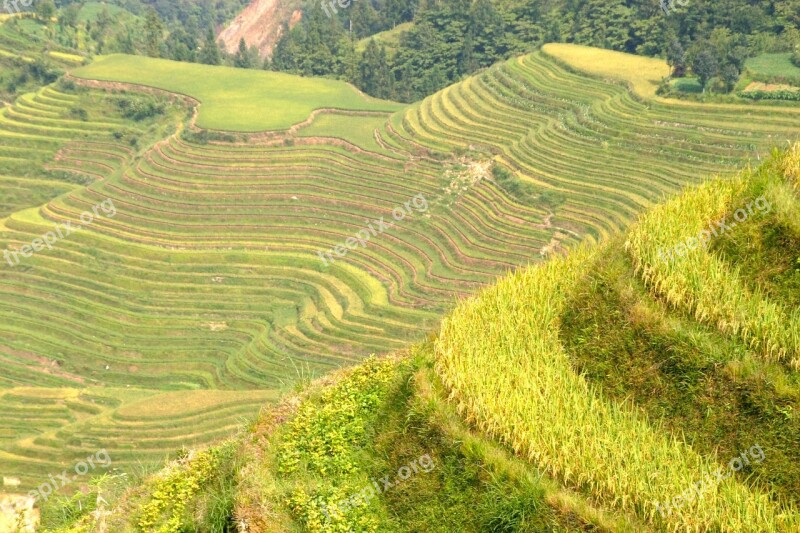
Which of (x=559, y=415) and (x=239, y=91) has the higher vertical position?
(x=559, y=415)

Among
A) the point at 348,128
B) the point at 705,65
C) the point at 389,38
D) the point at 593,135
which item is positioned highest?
the point at 705,65

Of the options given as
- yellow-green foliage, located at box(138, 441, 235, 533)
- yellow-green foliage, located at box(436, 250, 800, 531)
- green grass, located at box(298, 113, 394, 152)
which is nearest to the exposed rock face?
green grass, located at box(298, 113, 394, 152)

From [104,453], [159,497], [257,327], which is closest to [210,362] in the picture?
[257,327]

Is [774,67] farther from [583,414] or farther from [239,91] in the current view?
[583,414]

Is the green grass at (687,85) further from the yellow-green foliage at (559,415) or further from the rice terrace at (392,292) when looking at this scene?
the yellow-green foliage at (559,415)

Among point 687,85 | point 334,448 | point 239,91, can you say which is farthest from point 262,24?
point 334,448

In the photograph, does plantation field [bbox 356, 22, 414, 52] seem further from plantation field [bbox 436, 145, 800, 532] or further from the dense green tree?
plantation field [bbox 436, 145, 800, 532]

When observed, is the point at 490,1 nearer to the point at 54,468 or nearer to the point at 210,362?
the point at 210,362
